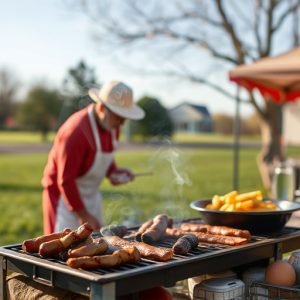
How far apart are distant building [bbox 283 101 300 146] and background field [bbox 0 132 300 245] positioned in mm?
2013

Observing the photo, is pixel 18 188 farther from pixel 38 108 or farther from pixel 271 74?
pixel 38 108

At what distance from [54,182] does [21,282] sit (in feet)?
4.62

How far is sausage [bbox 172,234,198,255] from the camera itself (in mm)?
2256

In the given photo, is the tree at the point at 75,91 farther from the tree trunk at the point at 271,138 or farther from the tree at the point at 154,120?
the tree trunk at the point at 271,138

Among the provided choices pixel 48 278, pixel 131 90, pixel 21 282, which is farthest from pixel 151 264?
pixel 131 90

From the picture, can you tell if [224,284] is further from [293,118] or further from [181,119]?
[293,118]

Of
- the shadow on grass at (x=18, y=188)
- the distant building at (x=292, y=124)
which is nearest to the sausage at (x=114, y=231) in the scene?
the distant building at (x=292, y=124)

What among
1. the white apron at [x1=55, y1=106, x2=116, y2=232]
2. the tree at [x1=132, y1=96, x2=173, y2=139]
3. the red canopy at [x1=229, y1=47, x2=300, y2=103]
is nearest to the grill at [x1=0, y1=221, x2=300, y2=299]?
the white apron at [x1=55, y1=106, x2=116, y2=232]

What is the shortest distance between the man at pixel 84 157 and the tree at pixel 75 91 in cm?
20

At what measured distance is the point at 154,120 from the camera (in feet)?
15.3

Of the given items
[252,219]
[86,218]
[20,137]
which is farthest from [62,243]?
[20,137]

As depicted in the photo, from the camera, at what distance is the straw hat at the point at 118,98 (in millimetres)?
Result: 3521

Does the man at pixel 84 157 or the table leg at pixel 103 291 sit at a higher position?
the man at pixel 84 157

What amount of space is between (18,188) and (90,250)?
13.0 m
